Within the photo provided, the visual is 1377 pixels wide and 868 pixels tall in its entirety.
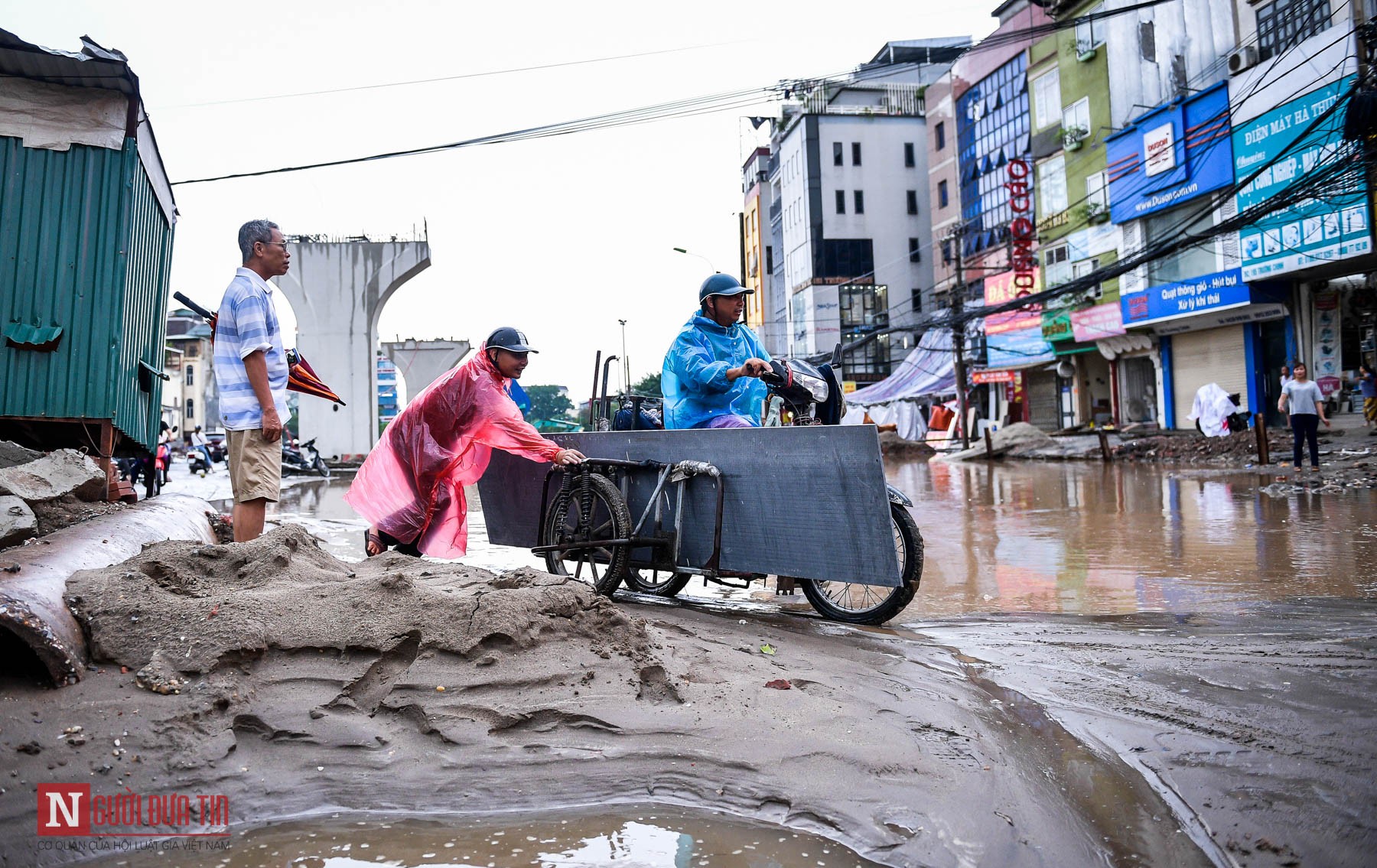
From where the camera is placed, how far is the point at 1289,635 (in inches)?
147

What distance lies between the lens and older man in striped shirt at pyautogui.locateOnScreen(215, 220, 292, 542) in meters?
4.10

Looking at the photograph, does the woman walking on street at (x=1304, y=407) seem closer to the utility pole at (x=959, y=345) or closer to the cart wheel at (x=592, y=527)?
the cart wheel at (x=592, y=527)

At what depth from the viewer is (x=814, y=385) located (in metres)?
4.90

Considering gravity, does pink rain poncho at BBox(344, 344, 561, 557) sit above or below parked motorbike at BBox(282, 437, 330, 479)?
below

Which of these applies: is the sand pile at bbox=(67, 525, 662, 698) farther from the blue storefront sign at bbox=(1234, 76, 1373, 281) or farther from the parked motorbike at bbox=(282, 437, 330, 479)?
the parked motorbike at bbox=(282, 437, 330, 479)

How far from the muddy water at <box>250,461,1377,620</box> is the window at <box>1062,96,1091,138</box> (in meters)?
18.0

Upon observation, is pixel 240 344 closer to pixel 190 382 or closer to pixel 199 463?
pixel 199 463

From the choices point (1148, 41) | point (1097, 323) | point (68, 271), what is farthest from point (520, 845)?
point (1148, 41)

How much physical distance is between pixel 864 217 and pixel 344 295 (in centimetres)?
3036

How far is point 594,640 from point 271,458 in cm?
202

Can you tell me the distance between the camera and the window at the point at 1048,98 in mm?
29703

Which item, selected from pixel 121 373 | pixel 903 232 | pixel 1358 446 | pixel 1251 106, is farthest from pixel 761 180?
pixel 121 373

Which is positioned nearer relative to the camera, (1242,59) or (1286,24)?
(1286,24)

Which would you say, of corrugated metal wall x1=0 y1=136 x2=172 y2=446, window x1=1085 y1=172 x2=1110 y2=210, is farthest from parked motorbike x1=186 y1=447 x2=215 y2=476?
window x1=1085 y1=172 x2=1110 y2=210
